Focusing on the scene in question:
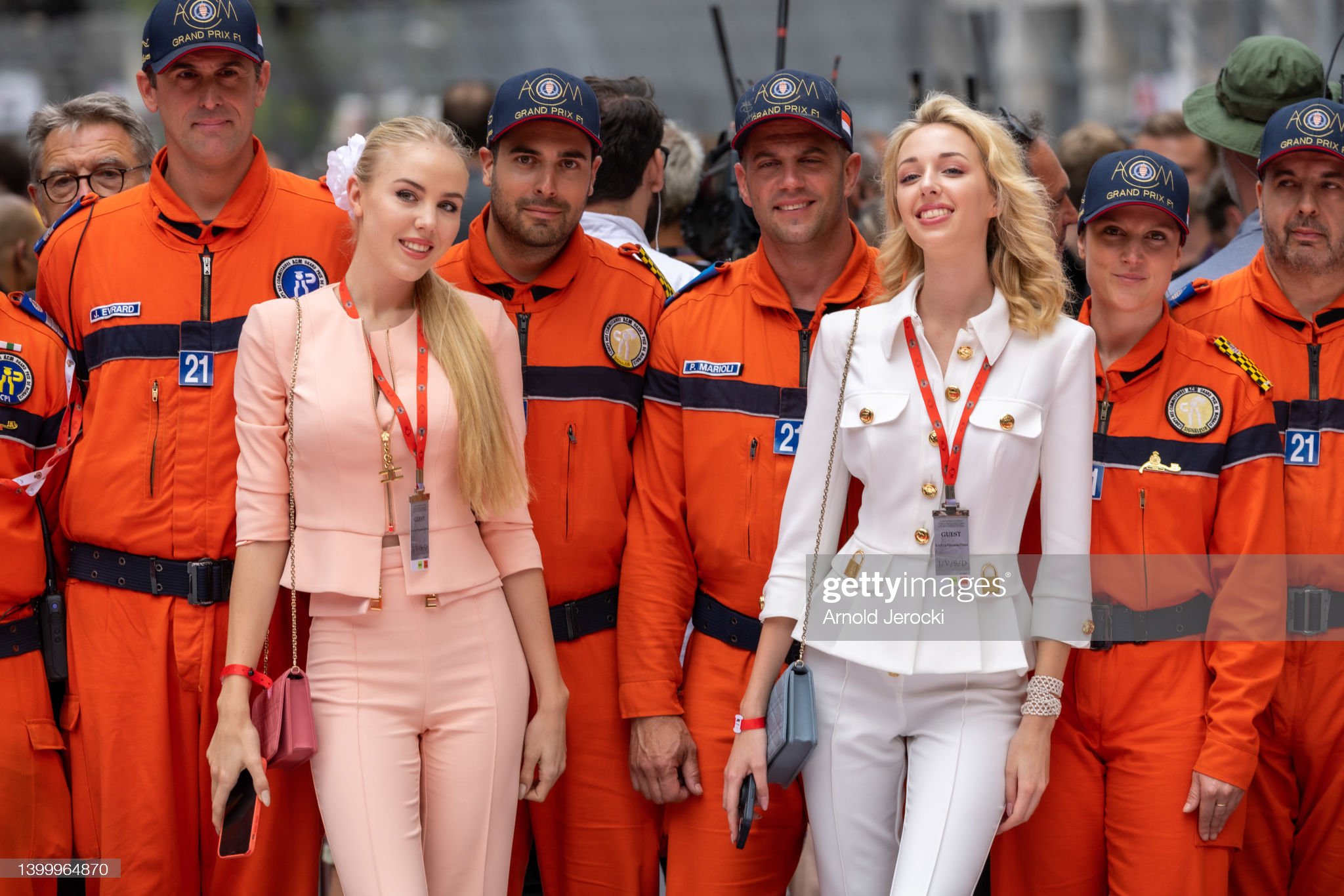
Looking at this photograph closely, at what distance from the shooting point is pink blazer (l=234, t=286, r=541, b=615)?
3178 mm

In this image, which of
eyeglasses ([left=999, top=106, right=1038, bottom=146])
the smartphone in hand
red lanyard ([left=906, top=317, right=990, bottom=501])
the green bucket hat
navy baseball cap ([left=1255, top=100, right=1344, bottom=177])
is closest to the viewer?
the smartphone in hand

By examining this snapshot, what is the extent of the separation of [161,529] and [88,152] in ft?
5.24

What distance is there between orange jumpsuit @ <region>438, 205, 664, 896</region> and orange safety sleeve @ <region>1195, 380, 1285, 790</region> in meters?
1.49

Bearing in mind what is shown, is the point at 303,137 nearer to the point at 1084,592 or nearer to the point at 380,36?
the point at 380,36

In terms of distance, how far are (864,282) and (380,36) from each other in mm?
19140

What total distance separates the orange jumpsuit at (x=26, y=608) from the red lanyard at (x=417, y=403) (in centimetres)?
94

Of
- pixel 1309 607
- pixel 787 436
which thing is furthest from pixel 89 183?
pixel 1309 607

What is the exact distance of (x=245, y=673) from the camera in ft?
10.3

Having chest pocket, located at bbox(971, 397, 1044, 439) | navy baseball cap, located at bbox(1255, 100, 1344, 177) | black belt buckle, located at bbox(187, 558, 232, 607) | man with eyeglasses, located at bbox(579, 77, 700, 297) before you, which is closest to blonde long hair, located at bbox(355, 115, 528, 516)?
black belt buckle, located at bbox(187, 558, 232, 607)

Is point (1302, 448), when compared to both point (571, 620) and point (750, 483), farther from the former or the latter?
point (571, 620)

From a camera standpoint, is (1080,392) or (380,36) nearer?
(1080,392)

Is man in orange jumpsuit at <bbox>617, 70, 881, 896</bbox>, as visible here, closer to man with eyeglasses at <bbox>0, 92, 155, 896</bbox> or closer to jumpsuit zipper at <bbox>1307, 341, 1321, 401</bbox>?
jumpsuit zipper at <bbox>1307, 341, 1321, 401</bbox>

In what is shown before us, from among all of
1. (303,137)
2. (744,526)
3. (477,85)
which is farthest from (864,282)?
(303,137)

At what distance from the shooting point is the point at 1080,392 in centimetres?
320
